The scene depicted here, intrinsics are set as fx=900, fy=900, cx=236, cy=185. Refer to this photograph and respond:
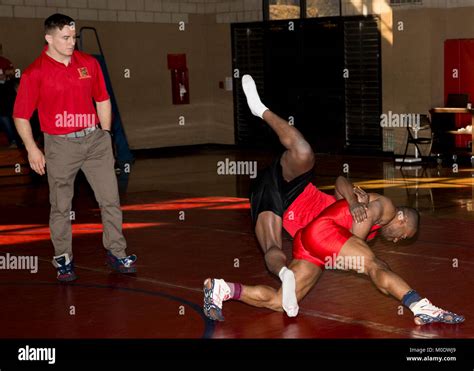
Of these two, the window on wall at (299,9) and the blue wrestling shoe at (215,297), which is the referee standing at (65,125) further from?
the window on wall at (299,9)

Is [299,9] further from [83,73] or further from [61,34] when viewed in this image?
[61,34]

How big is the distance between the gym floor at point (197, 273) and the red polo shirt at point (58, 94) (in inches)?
54.0

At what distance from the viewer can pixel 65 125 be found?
7.20 m

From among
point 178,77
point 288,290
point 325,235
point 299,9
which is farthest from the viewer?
point 178,77

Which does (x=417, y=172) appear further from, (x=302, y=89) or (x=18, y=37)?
(x=18, y=37)

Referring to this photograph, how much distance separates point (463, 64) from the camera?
55.5 ft

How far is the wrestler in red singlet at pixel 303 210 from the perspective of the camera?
6.60m

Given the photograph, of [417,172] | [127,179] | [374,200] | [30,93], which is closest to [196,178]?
[127,179]

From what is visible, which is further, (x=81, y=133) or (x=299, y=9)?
(x=299, y=9)

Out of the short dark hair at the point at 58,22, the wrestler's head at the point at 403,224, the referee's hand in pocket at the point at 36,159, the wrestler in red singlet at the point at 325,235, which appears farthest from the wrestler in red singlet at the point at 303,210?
the short dark hair at the point at 58,22

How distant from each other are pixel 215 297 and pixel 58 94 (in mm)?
2230

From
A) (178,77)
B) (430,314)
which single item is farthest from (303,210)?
(178,77)

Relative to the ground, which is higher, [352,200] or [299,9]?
[299,9]

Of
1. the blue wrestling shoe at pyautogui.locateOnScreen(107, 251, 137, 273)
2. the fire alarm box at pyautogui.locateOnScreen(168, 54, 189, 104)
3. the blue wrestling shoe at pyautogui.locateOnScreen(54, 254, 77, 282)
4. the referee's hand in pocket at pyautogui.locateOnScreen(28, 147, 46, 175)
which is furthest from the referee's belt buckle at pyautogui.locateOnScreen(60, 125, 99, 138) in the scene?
the fire alarm box at pyautogui.locateOnScreen(168, 54, 189, 104)
